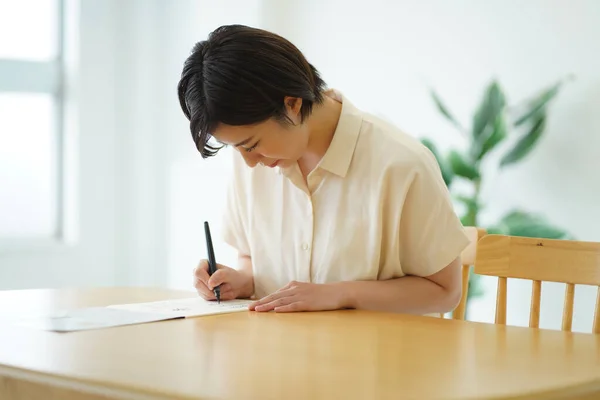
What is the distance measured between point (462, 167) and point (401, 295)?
1.49 m

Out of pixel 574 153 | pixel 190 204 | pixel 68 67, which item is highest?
pixel 68 67

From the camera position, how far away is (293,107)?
5.19 feet

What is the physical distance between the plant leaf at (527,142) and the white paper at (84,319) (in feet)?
6.13

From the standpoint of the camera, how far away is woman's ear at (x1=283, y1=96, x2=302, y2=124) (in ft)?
5.12

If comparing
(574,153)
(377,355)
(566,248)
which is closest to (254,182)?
(566,248)

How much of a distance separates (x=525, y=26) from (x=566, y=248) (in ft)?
5.72

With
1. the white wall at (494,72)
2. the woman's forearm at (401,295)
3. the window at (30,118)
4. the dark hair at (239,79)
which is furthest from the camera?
the window at (30,118)

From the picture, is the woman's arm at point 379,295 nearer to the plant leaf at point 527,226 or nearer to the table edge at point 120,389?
the table edge at point 120,389

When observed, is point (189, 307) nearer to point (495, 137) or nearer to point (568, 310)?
point (568, 310)

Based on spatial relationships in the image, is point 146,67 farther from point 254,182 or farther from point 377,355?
point 377,355

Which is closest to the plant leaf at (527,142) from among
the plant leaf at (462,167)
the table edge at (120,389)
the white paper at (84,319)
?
the plant leaf at (462,167)

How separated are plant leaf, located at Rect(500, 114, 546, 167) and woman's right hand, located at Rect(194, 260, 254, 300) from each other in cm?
155

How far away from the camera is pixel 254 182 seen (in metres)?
1.85

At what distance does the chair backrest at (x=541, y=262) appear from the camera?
155 centimetres
